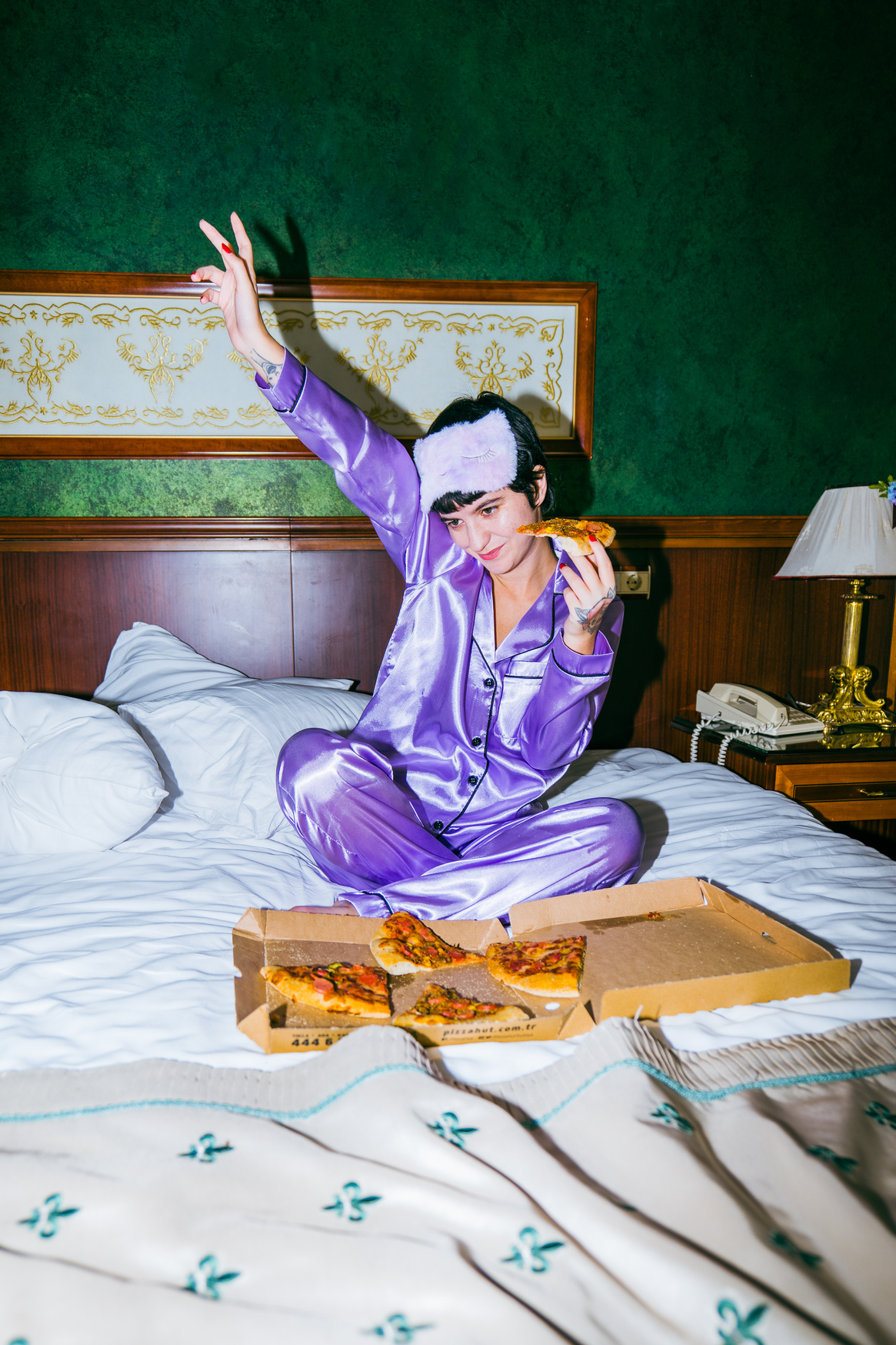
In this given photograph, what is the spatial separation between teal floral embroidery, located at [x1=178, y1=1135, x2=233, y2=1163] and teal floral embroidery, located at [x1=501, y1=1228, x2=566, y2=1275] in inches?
11.4

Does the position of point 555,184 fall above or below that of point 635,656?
above

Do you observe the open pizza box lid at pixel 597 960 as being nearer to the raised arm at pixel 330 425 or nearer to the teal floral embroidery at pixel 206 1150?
the teal floral embroidery at pixel 206 1150

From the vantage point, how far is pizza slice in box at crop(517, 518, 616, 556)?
4.75 ft

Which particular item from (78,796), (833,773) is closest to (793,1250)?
(78,796)

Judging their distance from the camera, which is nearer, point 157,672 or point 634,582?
point 157,672

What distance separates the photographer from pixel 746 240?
2525 millimetres

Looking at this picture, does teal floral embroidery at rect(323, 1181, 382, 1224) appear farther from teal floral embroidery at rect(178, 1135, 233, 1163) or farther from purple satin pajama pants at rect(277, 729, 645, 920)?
purple satin pajama pants at rect(277, 729, 645, 920)

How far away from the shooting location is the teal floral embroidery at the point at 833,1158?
0.79 m

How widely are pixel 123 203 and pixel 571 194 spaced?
4.19ft

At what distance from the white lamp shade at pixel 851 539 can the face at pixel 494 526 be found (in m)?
1.10

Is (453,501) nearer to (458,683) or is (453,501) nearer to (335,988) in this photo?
(458,683)

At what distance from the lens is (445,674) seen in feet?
5.62

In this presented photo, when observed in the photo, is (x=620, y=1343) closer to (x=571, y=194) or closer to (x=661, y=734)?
(x=661, y=734)

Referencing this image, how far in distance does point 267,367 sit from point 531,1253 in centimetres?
147
